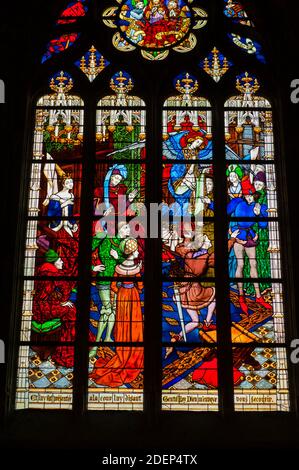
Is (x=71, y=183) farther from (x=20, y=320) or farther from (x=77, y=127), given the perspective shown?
(x=20, y=320)

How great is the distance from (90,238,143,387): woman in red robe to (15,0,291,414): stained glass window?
0.04 ft

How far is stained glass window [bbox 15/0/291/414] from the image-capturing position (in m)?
7.76

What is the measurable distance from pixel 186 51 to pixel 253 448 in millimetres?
4282

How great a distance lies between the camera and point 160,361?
306 inches

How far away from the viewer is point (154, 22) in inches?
369

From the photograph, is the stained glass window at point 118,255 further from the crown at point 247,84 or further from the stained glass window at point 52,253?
the crown at point 247,84

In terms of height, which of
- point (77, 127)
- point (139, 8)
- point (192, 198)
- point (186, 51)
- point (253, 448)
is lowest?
point (253, 448)

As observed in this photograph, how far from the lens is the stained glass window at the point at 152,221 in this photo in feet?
25.5

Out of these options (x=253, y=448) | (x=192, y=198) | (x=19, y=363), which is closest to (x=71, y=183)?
(x=192, y=198)

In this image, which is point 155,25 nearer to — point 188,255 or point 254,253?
point 188,255

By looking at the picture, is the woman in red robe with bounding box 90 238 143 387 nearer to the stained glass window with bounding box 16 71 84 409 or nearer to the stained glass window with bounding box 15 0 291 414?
the stained glass window with bounding box 15 0 291 414

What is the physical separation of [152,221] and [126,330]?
110 centimetres

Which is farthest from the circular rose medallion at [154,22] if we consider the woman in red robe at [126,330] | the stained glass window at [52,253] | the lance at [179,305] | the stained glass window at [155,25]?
the lance at [179,305]

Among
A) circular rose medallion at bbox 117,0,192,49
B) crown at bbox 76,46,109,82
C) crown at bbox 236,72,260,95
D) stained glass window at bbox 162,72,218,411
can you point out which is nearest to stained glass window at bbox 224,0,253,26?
circular rose medallion at bbox 117,0,192,49
